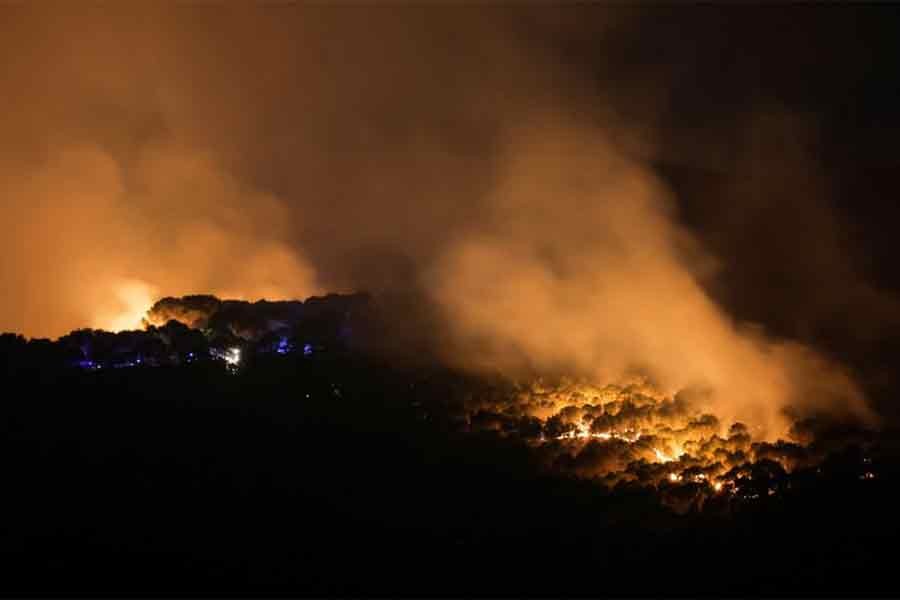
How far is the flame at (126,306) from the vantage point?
95.3ft

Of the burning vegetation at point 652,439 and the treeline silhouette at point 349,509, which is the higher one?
the burning vegetation at point 652,439

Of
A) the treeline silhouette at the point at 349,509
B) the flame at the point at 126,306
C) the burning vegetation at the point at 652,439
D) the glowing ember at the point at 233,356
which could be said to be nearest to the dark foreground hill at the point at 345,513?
the treeline silhouette at the point at 349,509

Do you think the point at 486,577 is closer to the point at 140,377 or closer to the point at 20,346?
the point at 140,377

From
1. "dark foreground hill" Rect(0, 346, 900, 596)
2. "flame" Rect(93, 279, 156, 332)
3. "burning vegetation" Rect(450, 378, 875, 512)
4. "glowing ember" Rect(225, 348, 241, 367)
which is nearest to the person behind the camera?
"dark foreground hill" Rect(0, 346, 900, 596)

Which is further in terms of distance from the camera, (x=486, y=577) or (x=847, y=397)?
(x=847, y=397)

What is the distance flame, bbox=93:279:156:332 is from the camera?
2906 centimetres

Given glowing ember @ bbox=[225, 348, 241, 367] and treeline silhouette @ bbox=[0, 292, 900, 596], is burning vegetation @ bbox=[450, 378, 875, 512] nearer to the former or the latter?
treeline silhouette @ bbox=[0, 292, 900, 596]

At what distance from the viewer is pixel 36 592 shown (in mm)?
11695

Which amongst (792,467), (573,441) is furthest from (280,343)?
(792,467)

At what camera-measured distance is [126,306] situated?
30.7 m

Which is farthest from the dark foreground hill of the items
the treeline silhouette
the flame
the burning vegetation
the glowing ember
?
the flame

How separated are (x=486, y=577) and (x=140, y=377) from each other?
34.6 feet

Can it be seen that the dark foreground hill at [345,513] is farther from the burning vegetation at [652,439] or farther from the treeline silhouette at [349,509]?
the burning vegetation at [652,439]

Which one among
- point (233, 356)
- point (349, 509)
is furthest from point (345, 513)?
point (233, 356)
